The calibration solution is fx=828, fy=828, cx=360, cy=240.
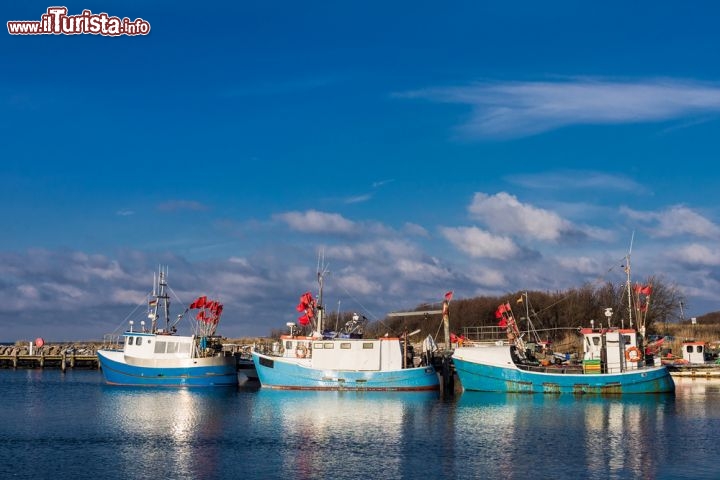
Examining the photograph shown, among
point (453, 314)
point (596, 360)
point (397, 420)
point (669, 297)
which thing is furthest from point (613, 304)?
point (397, 420)

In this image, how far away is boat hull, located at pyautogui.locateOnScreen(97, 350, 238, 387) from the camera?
68500 millimetres

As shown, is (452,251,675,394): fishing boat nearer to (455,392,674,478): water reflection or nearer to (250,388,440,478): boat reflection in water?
(455,392,674,478): water reflection

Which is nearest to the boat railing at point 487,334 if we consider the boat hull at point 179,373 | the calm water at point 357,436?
the calm water at point 357,436

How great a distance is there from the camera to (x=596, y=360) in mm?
59594

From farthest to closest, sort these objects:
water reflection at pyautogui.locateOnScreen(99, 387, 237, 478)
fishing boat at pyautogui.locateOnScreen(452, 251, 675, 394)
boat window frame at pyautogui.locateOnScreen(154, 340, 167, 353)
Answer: boat window frame at pyautogui.locateOnScreen(154, 340, 167, 353) < fishing boat at pyautogui.locateOnScreen(452, 251, 675, 394) < water reflection at pyautogui.locateOnScreen(99, 387, 237, 478)

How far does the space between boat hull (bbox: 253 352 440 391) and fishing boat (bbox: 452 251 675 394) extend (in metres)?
3.16

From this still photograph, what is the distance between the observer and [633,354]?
5916cm

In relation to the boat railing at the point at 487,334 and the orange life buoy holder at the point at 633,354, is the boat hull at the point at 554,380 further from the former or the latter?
the boat railing at the point at 487,334

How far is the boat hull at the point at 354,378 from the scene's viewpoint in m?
63.1

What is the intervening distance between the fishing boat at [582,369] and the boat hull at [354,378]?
124 inches

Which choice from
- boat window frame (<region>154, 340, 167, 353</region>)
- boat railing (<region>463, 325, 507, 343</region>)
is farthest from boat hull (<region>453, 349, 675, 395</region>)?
boat window frame (<region>154, 340, 167, 353</region>)

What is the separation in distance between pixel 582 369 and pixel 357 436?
25906 millimetres

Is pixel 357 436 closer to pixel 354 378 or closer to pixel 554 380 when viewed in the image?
pixel 354 378

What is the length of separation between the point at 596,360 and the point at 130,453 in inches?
1424
